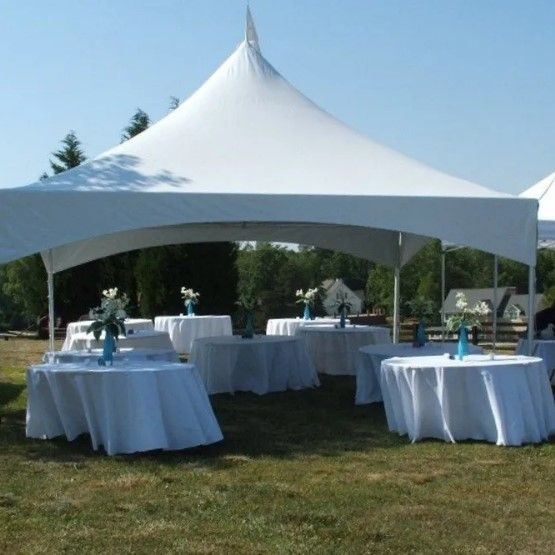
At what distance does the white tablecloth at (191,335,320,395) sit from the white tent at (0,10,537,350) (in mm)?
2104

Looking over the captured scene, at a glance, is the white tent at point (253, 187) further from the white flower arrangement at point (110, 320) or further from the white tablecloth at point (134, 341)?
the white tablecloth at point (134, 341)

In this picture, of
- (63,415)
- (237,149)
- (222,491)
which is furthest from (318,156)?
(222,491)

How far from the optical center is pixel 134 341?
469 inches

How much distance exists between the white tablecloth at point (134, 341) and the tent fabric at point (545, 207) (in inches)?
182

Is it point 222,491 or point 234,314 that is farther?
point 234,314

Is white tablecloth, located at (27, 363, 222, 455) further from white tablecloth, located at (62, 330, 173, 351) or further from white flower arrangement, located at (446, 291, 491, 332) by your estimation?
white tablecloth, located at (62, 330, 173, 351)

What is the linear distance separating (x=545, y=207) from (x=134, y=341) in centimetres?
507

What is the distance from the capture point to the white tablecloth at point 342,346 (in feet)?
40.4

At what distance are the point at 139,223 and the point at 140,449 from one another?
210cm

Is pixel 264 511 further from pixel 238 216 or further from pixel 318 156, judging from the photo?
pixel 318 156

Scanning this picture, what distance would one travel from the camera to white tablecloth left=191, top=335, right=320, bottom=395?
10.5 meters

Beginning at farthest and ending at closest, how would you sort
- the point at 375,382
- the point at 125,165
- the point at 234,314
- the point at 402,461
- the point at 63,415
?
the point at 234,314 < the point at 375,382 < the point at 125,165 < the point at 63,415 < the point at 402,461

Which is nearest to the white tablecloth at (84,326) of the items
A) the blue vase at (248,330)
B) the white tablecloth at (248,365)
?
the blue vase at (248,330)

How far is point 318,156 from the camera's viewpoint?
906 centimetres
